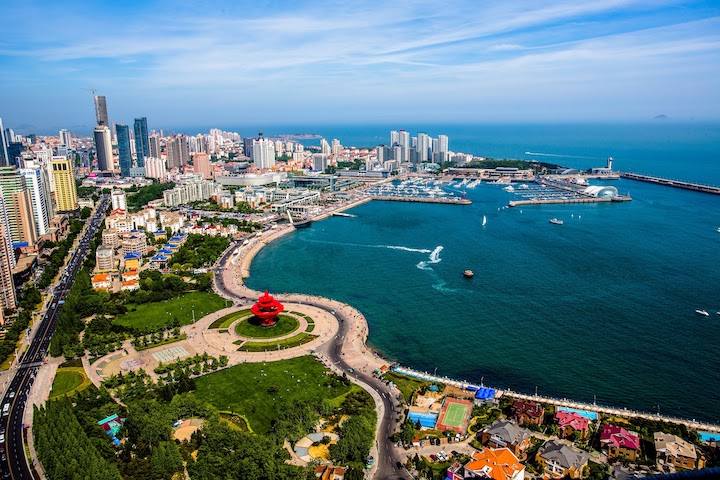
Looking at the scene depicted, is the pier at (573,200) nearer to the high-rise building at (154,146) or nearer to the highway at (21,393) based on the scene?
the highway at (21,393)

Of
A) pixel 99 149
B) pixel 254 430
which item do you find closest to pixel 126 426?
pixel 254 430

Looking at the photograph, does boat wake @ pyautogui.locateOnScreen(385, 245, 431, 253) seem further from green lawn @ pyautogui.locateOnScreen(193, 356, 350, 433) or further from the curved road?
green lawn @ pyautogui.locateOnScreen(193, 356, 350, 433)

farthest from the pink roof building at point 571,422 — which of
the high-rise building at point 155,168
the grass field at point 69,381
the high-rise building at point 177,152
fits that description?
the high-rise building at point 177,152

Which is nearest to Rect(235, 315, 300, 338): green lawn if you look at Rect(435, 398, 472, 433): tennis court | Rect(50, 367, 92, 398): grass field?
Rect(50, 367, 92, 398): grass field

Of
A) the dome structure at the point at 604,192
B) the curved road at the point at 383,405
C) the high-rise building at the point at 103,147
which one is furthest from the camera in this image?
the high-rise building at the point at 103,147

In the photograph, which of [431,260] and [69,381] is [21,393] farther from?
[431,260]

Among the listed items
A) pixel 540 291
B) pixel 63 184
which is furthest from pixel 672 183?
pixel 63 184

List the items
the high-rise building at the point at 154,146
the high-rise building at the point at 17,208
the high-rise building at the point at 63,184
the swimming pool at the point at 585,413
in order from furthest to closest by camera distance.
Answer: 1. the high-rise building at the point at 154,146
2. the high-rise building at the point at 63,184
3. the high-rise building at the point at 17,208
4. the swimming pool at the point at 585,413
